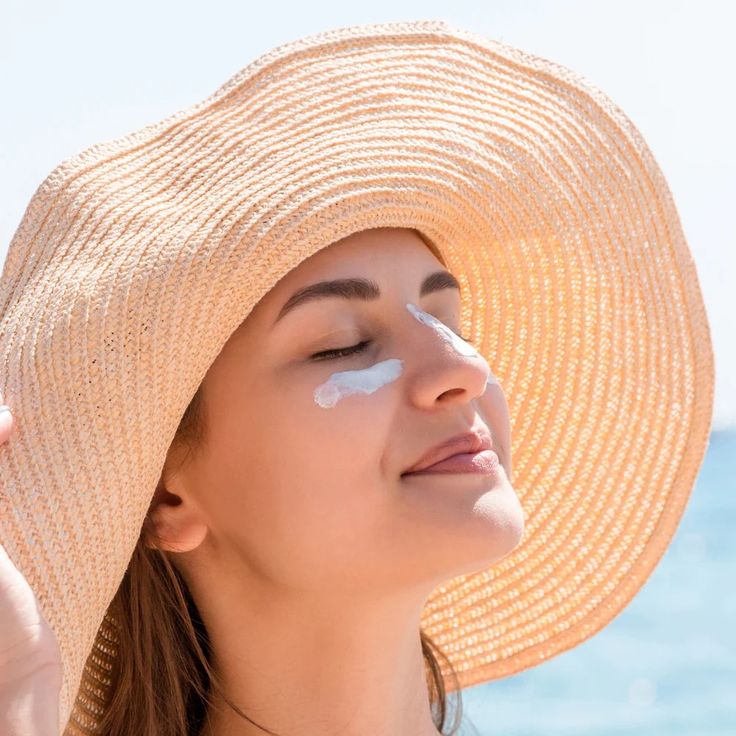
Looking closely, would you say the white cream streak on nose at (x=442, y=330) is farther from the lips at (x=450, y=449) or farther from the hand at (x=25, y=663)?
the hand at (x=25, y=663)

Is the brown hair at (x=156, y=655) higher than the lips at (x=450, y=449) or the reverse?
the reverse

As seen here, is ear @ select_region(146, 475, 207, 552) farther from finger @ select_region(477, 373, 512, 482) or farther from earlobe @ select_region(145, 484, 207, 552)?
finger @ select_region(477, 373, 512, 482)

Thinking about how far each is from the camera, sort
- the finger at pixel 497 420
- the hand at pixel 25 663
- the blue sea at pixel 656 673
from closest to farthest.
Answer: the hand at pixel 25 663, the finger at pixel 497 420, the blue sea at pixel 656 673

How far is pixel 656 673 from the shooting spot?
6.80 meters

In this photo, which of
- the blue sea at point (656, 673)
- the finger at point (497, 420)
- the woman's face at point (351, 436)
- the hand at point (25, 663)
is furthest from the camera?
the blue sea at point (656, 673)

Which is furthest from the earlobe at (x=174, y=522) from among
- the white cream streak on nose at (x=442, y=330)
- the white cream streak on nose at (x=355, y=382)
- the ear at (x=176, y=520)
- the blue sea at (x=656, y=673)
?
the blue sea at (x=656, y=673)

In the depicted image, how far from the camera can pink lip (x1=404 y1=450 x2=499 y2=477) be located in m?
1.68

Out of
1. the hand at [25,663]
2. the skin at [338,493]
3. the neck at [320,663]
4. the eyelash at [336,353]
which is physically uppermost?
the eyelash at [336,353]

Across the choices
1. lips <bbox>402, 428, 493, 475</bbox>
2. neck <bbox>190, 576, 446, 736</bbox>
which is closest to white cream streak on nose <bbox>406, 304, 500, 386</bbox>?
lips <bbox>402, 428, 493, 475</bbox>

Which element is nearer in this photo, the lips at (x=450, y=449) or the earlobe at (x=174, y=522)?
the lips at (x=450, y=449)

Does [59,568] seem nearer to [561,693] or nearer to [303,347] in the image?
[303,347]

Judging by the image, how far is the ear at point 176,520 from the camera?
184 centimetres

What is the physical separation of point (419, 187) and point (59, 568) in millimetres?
716

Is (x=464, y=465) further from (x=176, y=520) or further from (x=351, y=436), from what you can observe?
(x=176, y=520)
